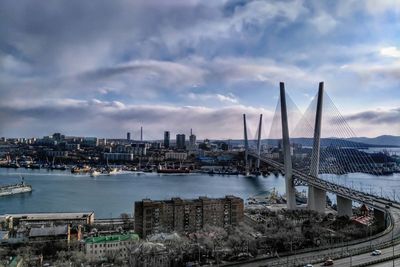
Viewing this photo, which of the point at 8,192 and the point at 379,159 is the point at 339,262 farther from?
the point at 379,159

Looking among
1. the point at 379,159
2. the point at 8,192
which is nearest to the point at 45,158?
the point at 8,192

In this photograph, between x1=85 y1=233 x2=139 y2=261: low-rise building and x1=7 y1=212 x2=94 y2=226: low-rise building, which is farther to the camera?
x1=7 y1=212 x2=94 y2=226: low-rise building

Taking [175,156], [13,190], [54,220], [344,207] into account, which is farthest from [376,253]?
[175,156]

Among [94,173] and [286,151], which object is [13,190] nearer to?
[94,173]

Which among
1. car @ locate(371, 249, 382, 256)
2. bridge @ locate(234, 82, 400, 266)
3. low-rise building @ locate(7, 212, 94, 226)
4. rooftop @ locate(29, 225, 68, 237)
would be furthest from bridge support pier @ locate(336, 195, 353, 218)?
rooftop @ locate(29, 225, 68, 237)

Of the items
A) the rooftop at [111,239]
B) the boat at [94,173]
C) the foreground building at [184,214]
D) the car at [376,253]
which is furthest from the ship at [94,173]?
the car at [376,253]

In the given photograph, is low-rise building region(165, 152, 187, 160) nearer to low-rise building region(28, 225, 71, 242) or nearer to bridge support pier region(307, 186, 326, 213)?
bridge support pier region(307, 186, 326, 213)

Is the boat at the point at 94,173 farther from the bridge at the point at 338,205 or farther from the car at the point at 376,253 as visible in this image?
the car at the point at 376,253
